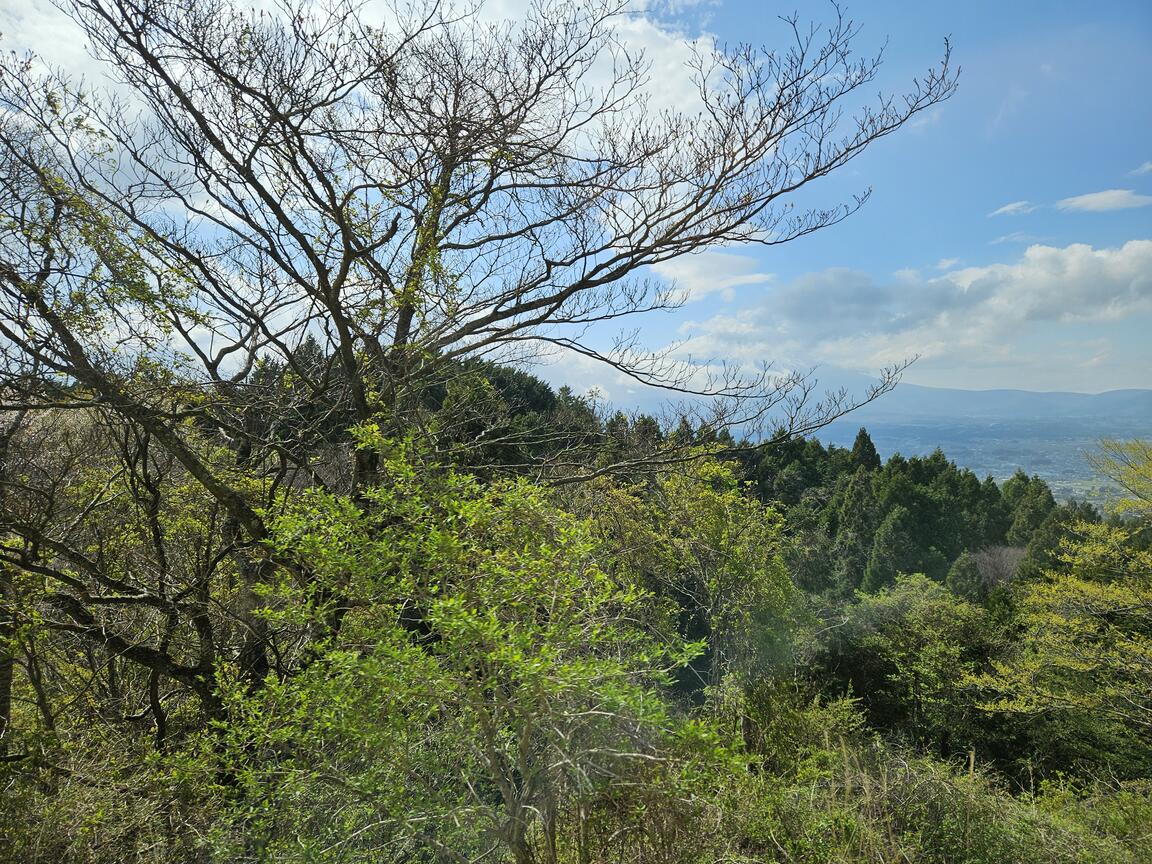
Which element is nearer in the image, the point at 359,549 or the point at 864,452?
the point at 359,549

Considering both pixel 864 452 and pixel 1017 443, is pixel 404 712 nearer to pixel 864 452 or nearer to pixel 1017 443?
pixel 864 452

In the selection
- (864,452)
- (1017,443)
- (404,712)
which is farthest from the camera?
(1017,443)

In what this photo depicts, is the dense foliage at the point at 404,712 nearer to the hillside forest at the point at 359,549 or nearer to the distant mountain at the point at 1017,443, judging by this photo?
the hillside forest at the point at 359,549

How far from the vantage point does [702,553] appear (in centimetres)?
974

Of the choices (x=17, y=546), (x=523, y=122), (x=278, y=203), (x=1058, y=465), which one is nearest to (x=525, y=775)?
(x=17, y=546)

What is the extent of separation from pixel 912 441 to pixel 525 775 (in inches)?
Answer: 3655

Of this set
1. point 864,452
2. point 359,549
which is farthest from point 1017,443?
point 359,549

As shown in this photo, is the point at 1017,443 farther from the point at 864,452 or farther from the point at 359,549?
the point at 359,549

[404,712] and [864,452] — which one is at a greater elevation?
[864,452]

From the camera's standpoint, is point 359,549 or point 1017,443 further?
point 1017,443

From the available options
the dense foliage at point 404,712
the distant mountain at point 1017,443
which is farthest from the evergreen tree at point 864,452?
the dense foliage at point 404,712

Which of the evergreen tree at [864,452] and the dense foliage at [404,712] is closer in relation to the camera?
the dense foliage at [404,712]

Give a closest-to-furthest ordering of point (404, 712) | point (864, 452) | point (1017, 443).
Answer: point (404, 712), point (864, 452), point (1017, 443)

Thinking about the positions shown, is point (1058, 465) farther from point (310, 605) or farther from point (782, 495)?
point (310, 605)
